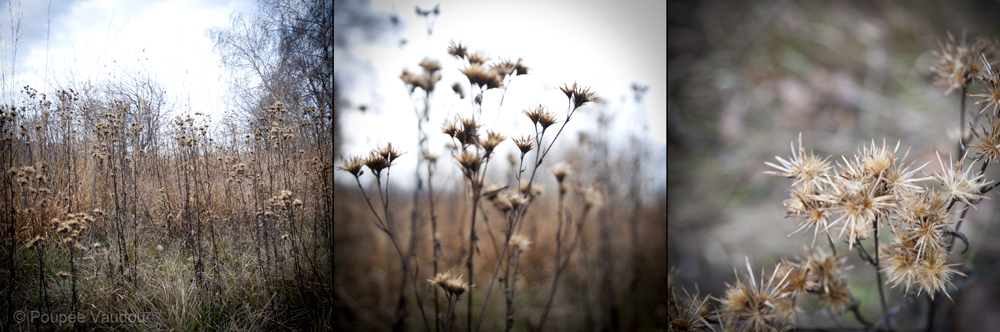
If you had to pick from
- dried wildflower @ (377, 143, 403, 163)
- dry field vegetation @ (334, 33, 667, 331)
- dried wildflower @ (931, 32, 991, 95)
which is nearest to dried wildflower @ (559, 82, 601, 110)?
dry field vegetation @ (334, 33, 667, 331)

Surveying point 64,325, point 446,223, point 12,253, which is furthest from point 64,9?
point 446,223

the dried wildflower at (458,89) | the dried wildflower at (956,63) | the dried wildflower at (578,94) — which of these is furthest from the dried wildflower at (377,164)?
the dried wildflower at (956,63)

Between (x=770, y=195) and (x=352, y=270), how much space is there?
61.4 inches

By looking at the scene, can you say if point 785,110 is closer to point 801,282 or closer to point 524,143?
point 801,282

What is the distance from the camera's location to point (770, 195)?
156 centimetres

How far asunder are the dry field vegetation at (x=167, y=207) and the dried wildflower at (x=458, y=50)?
1.45 feet

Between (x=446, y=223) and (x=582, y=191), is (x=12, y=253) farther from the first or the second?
(x=582, y=191)

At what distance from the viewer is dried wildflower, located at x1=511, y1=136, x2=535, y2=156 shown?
129 centimetres

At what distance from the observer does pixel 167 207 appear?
132cm

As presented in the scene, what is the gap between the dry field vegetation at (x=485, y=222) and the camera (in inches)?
50.9

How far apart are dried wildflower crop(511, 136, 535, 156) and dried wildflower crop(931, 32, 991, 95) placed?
1.27 m

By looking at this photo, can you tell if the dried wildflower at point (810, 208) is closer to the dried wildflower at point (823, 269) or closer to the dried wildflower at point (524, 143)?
the dried wildflower at point (823, 269)

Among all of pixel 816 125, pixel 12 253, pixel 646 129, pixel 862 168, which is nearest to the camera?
pixel 862 168

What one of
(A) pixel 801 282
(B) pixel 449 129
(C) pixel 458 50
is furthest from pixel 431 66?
(A) pixel 801 282
